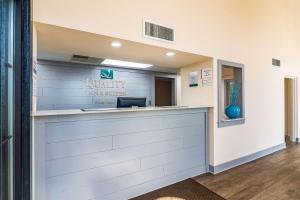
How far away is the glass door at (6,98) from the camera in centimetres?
117

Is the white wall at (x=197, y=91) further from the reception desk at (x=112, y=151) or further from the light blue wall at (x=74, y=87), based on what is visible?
the light blue wall at (x=74, y=87)

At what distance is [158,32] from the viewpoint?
2348 millimetres

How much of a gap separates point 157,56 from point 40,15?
5.62 feet

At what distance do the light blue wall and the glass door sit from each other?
2679 millimetres

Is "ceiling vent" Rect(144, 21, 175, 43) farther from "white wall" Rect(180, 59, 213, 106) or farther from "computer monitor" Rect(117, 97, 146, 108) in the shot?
"computer monitor" Rect(117, 97, 146, 108)

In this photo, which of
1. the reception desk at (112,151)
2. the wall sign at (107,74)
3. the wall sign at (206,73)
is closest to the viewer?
the reception desk at (112,151)

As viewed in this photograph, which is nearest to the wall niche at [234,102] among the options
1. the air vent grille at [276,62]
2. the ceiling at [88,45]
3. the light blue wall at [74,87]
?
the ceiling at [88,45]

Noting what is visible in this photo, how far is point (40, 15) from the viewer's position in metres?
1.61

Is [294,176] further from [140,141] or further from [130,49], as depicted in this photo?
[130,49]

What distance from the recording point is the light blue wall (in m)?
3.75

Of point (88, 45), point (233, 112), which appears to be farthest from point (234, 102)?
point (88, 45)

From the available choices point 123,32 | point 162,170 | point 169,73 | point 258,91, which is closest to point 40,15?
point 123,32

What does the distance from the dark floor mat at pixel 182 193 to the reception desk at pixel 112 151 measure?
0.31 feet

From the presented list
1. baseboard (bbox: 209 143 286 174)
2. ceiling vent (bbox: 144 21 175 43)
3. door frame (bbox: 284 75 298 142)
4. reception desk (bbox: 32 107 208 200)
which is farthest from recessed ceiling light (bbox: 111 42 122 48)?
door frame (bbox: 284 75 298 142)
